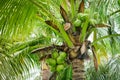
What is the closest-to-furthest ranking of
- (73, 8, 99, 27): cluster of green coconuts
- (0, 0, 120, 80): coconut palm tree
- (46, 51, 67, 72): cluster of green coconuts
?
(0, 0, 120, 80): coconut palm tree
(73, 8, 99, 27): cluster of green coconuts
(46, 51, 67, 72): cluster of green coconuts

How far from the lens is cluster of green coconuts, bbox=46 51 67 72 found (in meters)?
4.48

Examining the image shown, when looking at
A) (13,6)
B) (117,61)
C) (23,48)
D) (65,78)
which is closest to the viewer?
(13,6)

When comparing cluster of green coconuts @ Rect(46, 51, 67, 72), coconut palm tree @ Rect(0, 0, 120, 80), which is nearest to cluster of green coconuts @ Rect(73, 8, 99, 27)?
coconut palm tree @ Rect(0, 0, 120, 80)

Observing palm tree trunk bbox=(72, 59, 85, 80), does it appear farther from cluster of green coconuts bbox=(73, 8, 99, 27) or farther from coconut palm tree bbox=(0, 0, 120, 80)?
cluster of green coconuts bbox=(73, 8, 99, 27)

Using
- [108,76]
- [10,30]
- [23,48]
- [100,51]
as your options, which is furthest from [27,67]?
[108,76]

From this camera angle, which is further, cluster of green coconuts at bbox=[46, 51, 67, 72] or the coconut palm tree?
cluster of green coconuts at bbox=[46, 51, 67, 72]

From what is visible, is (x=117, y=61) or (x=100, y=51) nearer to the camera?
(x=100, y=51)

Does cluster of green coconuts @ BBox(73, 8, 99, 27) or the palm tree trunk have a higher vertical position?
cluster of green coconuts @ BBox(73, 8, 99, 27)

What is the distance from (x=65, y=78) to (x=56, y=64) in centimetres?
135

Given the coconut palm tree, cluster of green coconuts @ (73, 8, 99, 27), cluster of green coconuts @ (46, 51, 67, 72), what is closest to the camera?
the coconut palm tree

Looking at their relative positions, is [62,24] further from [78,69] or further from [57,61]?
[78,69]

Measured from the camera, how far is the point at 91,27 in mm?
4488

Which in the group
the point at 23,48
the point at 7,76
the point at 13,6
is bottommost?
the point at 7,76

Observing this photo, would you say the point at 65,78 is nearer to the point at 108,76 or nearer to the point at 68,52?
the point at 68,52
